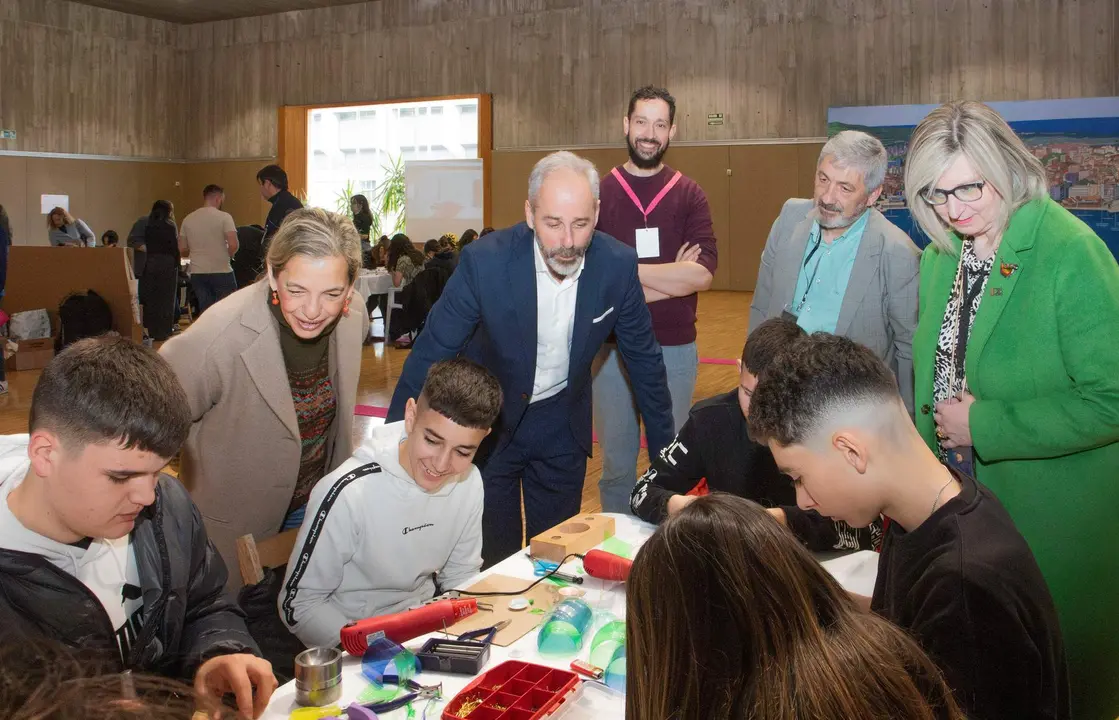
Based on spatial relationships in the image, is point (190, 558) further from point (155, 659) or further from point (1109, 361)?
point (1109, 361)

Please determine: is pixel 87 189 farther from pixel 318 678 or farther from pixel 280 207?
pixel 318 678

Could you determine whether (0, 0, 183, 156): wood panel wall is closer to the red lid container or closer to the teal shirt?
the teal shirt

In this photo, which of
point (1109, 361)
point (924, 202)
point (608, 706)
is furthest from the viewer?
point (924, 202)

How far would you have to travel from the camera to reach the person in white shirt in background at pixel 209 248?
33.6 feet

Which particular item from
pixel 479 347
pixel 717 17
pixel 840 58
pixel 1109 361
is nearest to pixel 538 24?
pixel 717 17

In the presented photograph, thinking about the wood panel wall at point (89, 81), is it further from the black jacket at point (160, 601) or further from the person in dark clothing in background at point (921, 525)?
the person in dark clothing in background at point (921, 525)

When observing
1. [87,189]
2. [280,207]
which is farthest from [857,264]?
[87,189]

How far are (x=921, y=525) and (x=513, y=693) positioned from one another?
26.3 inches

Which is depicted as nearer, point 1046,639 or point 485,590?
point 1046,639

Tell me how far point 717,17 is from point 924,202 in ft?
40.9

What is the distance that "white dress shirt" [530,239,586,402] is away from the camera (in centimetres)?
283

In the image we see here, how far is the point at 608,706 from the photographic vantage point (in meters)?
1.49

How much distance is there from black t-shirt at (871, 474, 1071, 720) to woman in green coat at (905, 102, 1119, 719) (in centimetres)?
55

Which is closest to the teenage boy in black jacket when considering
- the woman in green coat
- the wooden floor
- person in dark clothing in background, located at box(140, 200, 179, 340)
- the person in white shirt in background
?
the woman in green coat
